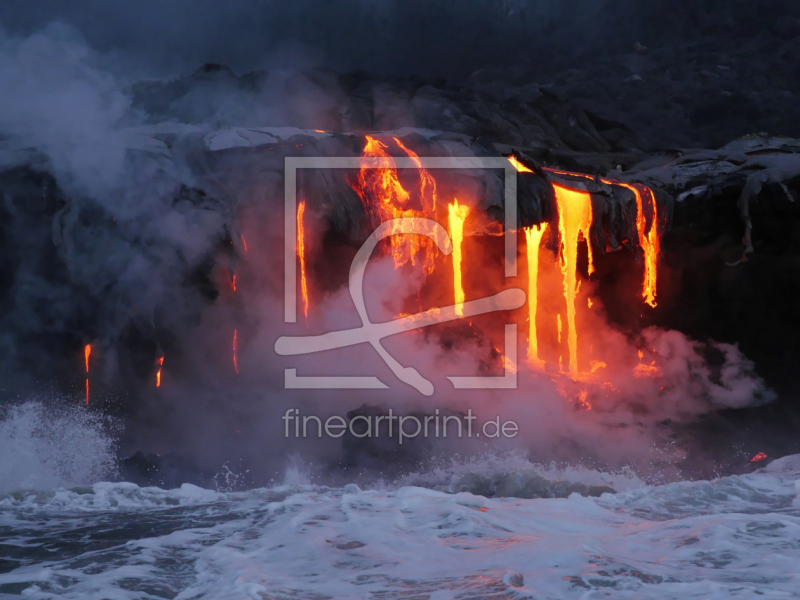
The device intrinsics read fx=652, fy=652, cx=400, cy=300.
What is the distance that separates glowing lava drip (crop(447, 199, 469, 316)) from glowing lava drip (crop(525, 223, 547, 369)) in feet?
3.13

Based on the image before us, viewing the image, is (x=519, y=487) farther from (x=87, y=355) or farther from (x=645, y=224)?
(x=87, y=355)

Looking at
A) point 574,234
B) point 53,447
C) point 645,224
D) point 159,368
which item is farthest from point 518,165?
point 53,447

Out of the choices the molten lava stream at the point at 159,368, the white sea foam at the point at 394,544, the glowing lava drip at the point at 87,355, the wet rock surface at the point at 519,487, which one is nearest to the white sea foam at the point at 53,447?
the glowing lava drip at the point at 87,355

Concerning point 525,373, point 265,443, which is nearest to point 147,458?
point 265,443

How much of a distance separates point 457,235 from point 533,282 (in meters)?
1.43

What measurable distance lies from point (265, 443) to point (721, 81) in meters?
9.77

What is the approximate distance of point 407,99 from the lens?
10.3m

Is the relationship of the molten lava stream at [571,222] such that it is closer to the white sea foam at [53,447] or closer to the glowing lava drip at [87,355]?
the glowing lava drip at [87,355]

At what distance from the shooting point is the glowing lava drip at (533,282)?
9.37 m

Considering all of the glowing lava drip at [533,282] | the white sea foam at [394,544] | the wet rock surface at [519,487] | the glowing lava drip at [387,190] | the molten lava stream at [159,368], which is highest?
the glowing lava drip at [387,190]

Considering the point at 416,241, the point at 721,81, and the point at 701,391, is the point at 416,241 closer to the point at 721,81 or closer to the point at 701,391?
the point at 701,391

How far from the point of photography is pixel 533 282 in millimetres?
9789

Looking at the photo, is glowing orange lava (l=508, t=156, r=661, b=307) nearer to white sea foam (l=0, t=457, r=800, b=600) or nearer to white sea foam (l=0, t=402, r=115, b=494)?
white sea foam (l=0, t=457, r=800, b=600)

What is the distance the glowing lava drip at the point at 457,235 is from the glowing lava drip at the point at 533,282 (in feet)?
3.13
